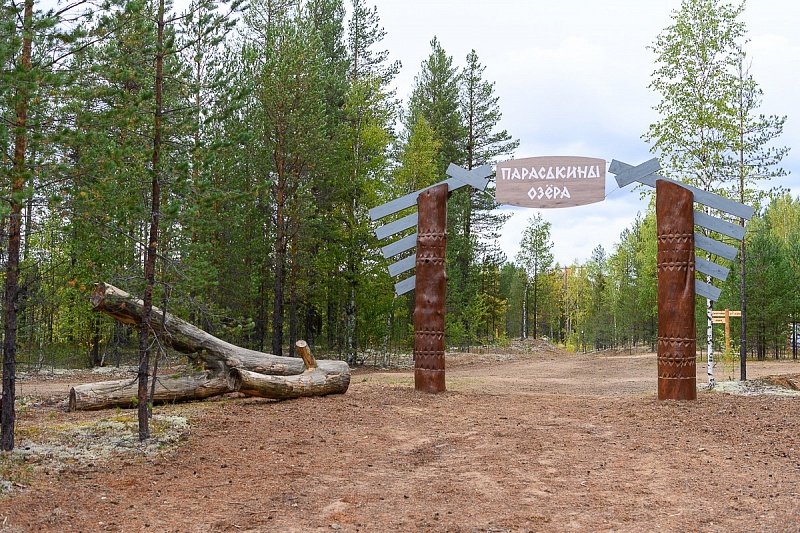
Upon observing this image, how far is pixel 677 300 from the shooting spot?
10.3 meters

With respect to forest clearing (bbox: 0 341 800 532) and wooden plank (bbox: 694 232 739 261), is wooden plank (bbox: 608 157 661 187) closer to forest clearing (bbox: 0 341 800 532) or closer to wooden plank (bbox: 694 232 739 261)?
wooden plank (bbox: 694 232 739 261)

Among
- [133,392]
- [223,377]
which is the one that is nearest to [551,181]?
[223,377]

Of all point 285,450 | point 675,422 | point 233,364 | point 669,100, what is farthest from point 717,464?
point 669,100

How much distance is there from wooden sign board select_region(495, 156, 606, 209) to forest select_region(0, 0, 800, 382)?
15.0 feet

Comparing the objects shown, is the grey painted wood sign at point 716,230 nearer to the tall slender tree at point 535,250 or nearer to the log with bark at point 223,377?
the log with bark at point 223,377

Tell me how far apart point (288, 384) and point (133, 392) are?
8.45ft

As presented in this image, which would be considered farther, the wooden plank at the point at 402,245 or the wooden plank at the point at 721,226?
the wooden plank at the point at 402,245

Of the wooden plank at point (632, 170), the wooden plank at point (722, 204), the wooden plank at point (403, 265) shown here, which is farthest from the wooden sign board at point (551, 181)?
the wooden plank at point (403, 265)

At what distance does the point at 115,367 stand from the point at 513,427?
54.5 feet

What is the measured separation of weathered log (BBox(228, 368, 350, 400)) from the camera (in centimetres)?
995

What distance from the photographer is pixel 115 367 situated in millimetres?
20844

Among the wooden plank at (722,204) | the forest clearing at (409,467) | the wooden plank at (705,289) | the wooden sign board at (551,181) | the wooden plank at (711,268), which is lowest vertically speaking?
the forest clearing at (409,467)

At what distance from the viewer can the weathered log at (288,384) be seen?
392 inches

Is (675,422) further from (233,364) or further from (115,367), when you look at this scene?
(115,367)
